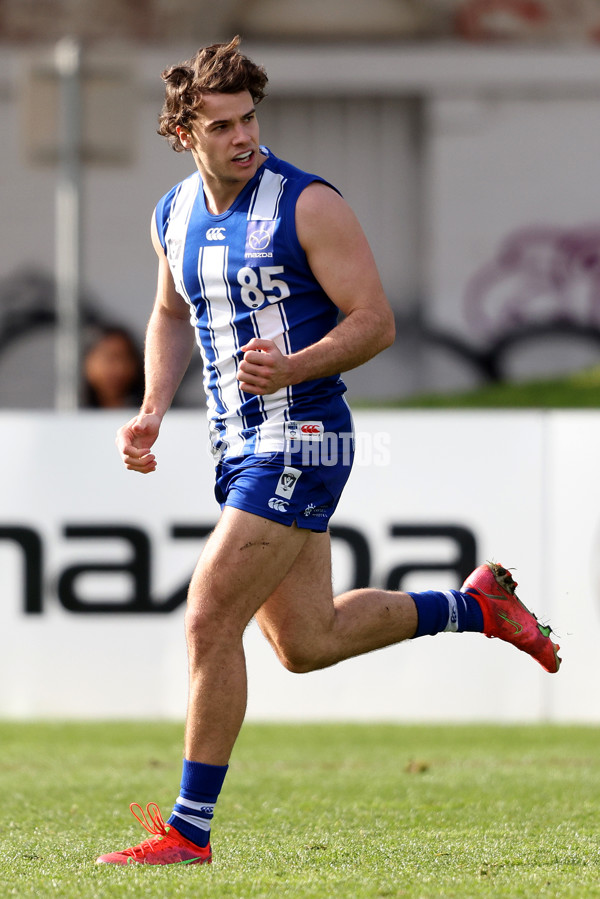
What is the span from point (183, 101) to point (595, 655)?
459cm

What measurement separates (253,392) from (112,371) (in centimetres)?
1325

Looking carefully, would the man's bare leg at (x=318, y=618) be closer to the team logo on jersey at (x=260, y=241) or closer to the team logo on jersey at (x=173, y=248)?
the team logo on jersey at (x=260, y=241)

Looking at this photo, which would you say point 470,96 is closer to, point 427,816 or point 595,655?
point 595,655

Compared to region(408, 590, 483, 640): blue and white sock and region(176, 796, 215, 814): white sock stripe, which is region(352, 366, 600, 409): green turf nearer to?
region(408, 590, 483, 640): blue and white sock

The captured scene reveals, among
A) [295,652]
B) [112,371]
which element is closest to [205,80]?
[295,652]

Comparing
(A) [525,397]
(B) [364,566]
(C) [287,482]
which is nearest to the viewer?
(C) [287,482]

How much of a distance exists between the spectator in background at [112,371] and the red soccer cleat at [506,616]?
1035cm

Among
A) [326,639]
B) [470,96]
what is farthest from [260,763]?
[470,96]

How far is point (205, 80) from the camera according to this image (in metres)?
4.14

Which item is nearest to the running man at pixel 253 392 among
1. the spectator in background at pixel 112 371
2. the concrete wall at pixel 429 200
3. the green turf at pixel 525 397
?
the spectator in background at pixel 112 371

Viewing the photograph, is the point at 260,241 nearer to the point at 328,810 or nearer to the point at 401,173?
the point at 328,810

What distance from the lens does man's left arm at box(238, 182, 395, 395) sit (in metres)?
4.04

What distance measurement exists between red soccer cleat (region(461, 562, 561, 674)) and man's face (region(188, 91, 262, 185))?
1.46 metres

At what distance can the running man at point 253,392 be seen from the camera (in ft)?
13.2
